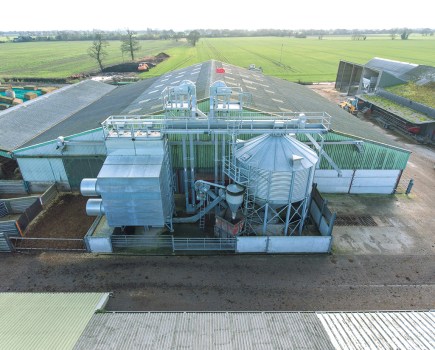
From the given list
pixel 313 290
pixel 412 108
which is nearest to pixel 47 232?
pixel 313 290

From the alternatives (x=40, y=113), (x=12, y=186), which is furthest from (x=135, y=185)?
(x=40, y=113)

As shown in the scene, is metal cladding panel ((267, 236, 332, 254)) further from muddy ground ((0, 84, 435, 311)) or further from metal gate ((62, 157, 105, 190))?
metal gate ((62, 157, 105, 190))

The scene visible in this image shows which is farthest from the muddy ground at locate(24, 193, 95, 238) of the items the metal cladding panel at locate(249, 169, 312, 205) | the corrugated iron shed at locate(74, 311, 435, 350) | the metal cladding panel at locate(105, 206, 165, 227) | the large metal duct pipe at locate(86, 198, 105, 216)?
the metal cladding panel at locate(249, 169, 312, 205)

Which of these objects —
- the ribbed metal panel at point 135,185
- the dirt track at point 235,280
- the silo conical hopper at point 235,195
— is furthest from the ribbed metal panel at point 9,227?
the silo conical hopper at point 235,195

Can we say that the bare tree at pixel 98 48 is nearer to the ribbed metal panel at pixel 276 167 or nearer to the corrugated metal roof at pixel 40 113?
the corrugated metal roof at pixel 40 113

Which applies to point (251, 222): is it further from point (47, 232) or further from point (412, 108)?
point (412, 108)

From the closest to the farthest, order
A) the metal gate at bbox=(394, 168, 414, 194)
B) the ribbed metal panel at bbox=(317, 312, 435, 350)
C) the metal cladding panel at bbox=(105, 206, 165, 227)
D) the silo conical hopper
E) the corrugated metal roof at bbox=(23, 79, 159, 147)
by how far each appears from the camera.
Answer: the ribbed metal panel at bbox=(317, 312, 435, 350) → the silo conical hopper → the metal cladding panel at bbox=(105, 206, 165, 227) → the metal gate at bbox=(394, 168, 414, 194) → the corrugated metal roof at bbox=(23, 79, 159, 147)

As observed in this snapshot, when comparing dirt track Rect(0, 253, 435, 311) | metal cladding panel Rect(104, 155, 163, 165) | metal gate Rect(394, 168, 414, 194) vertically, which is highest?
metal cladding panel Rect(104, 155, 163, 165)
